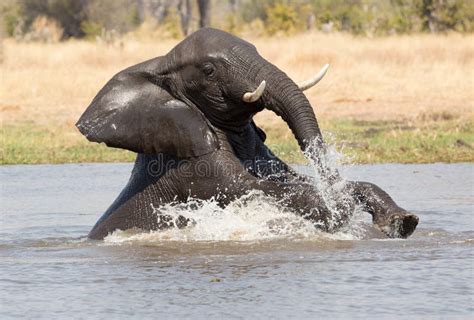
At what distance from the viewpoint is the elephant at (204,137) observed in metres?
7.78

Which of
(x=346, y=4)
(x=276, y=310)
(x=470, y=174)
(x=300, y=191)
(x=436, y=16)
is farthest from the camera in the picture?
(x=346, y=4)

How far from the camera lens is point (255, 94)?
7590 mm

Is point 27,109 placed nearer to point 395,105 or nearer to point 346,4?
point 395,105

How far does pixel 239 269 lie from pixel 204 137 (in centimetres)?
110

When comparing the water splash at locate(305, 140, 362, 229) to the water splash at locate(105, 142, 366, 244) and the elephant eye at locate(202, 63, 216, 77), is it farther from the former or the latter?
the elephant eye at locate(202, 63, 216, 77)

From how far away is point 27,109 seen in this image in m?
19.3

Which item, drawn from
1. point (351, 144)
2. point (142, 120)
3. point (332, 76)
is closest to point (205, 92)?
point (142, 120)

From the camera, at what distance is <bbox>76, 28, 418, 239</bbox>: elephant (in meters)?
7.78

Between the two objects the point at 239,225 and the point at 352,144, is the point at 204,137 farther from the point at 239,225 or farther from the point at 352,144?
the point at 352,144

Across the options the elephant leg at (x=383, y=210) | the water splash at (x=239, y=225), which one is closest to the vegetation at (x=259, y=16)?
the water splash at (x=239, y=225)

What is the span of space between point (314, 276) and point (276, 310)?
0.90m

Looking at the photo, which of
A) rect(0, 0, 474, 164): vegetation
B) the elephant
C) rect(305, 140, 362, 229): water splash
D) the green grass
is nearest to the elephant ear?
the elephant

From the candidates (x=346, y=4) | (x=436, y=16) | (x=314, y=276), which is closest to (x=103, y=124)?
(x=314, y=276)

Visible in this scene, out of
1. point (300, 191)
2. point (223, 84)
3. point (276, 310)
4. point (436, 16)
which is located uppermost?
point (436, 16)
